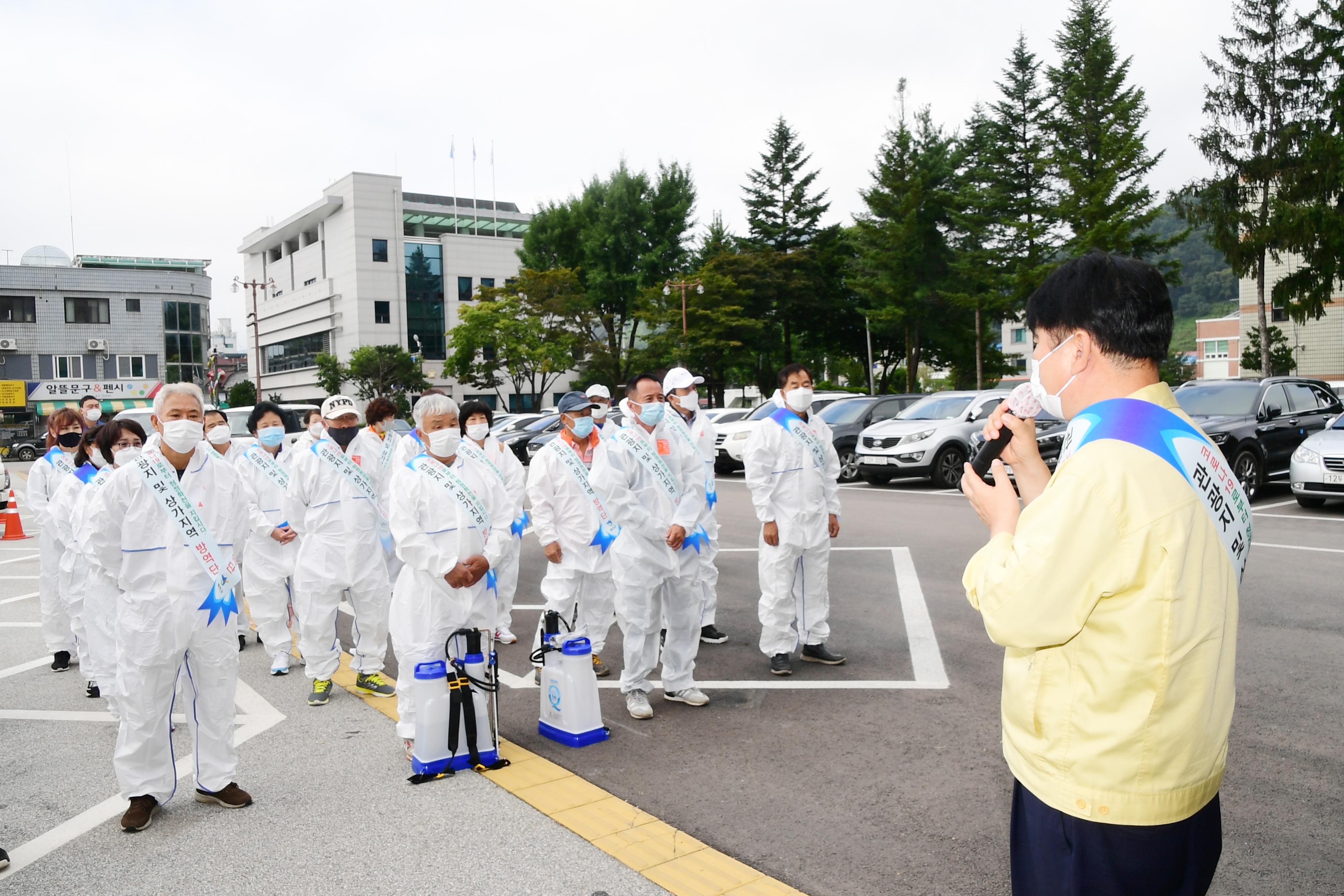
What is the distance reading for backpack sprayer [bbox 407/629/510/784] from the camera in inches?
175

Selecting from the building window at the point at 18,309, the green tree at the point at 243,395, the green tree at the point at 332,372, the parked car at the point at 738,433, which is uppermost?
the building window at the point at 18,309

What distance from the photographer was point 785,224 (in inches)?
1732

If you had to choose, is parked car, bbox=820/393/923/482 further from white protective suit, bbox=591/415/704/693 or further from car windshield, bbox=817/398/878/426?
white protective suit, bbox=591/415/704/693

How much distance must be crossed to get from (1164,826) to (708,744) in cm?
315

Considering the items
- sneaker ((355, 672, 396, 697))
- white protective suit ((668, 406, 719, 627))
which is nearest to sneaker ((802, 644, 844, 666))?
white protective suit ((668, 406, 719, 627))

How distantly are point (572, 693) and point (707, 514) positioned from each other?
1950 mm

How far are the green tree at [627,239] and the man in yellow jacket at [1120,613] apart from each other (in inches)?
1681

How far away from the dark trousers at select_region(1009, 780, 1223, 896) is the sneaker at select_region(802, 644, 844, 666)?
13.8 feet

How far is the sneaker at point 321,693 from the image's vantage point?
18.7 feet

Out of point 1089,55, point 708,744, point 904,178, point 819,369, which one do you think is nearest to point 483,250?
point 819,369

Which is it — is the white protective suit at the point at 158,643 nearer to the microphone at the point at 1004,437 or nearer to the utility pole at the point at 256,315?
the microphone at the point at 1004,437

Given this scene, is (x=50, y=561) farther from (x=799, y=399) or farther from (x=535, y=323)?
(x=535, y=323)

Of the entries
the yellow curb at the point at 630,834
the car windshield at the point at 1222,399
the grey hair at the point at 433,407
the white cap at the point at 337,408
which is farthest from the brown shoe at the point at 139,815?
the car windshield at the point at 1222,399

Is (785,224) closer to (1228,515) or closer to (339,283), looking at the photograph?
(339,283)
